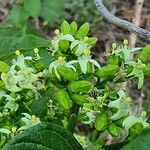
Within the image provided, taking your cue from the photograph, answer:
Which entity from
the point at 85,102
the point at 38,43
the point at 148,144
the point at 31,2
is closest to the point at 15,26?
the point at 31,2

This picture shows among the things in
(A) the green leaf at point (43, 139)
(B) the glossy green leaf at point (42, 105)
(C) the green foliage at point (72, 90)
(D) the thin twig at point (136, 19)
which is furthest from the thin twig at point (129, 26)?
(D) the thin twig at point (136, 19)

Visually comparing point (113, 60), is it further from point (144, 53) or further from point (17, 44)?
point (17, 44)

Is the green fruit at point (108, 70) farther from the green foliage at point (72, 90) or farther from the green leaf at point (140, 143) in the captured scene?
the green leaf at point (140, 143)

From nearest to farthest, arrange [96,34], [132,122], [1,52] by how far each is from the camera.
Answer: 1. [132,122]
2. [1,52]
3. [96,34]

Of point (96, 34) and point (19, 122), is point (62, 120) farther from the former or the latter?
point (96, 34)

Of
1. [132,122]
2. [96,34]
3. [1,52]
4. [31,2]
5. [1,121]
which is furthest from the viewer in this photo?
[96,34]

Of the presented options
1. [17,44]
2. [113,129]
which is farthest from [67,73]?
[17,44]
